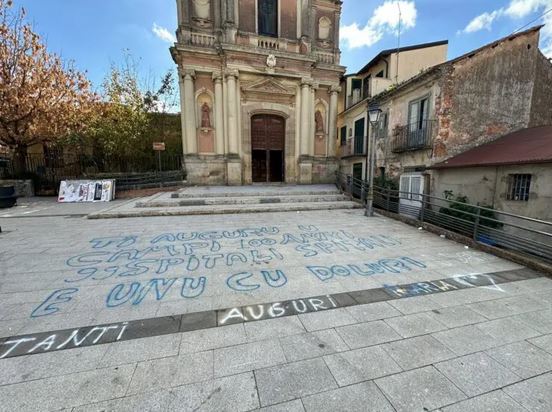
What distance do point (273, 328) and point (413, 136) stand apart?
1138 cm

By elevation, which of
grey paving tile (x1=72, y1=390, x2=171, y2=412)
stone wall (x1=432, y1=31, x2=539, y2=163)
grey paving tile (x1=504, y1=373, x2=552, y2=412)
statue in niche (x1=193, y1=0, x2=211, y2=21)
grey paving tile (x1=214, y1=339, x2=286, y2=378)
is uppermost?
statue in niche (x1=193, y1=0, x2=211, y2=21)

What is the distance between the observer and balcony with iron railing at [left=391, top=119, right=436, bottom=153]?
10141mm

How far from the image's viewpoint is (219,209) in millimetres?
8875

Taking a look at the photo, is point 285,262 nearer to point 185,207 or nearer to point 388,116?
point 185,207

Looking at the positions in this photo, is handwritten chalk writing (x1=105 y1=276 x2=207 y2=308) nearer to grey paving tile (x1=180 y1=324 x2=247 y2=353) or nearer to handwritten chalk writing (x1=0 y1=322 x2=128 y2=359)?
handwritten chalk writing (x1=0 y1=322 x2=128 y2=359)

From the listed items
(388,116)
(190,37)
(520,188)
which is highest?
(190,37)

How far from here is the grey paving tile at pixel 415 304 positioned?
302 cm

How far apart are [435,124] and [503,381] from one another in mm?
10223

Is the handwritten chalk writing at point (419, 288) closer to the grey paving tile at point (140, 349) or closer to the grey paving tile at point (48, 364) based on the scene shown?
the grey paving tile at point (140, 349)

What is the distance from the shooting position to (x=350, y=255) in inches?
190

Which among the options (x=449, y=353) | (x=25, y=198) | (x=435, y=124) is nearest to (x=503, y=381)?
(x=449, y=353)

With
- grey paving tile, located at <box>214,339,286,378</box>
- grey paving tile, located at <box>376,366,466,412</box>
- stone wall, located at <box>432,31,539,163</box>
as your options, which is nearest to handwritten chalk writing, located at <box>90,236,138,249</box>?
grey paving tile, located at <box>214,339,286,378</box>

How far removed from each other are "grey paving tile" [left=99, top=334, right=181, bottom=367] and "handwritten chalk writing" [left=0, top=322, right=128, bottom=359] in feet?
0.55

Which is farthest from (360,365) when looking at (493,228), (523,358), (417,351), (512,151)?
(512,151)
